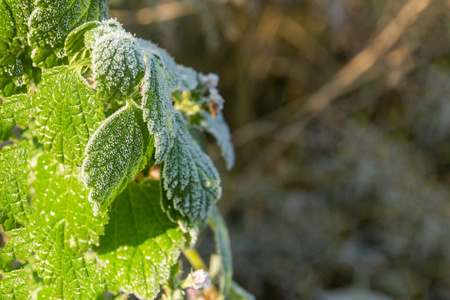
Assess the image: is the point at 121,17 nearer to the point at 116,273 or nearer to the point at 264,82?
the point at 264,82

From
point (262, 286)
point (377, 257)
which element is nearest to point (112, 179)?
point (262, 286)

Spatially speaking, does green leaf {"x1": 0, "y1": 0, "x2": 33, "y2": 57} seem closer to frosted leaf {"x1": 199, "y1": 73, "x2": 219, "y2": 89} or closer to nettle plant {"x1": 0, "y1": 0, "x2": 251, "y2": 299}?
nettle plant {"x1": 0, "y1": 0, "x2": 251, "y2": 299}

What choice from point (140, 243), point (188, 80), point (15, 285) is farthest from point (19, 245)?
point (188, 80)

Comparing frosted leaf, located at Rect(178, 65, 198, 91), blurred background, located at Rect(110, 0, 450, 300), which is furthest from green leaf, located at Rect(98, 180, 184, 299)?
blurred background, located at Rect(110, 0, 450, 300)

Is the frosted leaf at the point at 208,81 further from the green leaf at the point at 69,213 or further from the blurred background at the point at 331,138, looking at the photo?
the blurred background at the point at 331,138

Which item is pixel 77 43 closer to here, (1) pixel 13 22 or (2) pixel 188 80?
(1) pixel 13 22
